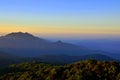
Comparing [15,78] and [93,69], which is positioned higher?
[93,69]

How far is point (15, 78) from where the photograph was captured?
39.1 meters

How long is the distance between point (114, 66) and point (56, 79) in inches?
256

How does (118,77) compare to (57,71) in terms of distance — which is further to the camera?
(57,71)

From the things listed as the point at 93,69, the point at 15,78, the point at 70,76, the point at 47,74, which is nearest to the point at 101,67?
the point at 93,69

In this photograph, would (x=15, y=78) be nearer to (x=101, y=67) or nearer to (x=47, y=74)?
(x=47, y=74)

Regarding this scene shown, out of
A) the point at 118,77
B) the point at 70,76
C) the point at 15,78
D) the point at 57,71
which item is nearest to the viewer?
the point at 118,77

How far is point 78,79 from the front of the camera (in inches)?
1198

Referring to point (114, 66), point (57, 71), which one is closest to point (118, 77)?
point (114, 66)

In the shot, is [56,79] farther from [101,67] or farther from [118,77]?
[118,77]

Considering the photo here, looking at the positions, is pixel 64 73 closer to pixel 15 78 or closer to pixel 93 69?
pixel 93 69

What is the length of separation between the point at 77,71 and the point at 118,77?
539 cm

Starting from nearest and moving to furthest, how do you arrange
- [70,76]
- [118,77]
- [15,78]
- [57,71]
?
[118,77]
[70,76]
[57,71]
[15,78]

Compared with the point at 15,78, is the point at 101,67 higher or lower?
higher

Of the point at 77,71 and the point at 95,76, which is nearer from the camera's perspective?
the point at 95,76
